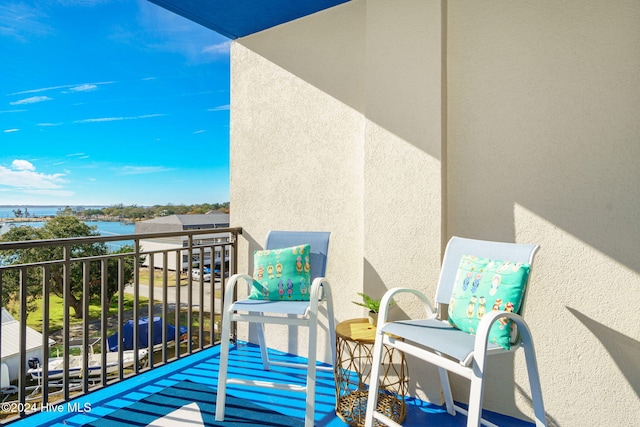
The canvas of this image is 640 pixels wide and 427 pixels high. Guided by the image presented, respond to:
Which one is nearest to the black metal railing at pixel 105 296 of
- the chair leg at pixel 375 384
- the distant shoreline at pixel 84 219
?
the chair leg at pixel 375 384

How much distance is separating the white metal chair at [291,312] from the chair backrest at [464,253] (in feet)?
2.32

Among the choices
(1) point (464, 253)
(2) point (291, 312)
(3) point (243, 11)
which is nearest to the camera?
Result: (1) point (464, 253)

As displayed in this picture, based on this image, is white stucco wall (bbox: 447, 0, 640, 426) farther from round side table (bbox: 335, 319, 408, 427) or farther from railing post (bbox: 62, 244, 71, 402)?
railing post (bbox: 62, 244, 71, 402)

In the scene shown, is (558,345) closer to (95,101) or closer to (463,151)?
(463,151)

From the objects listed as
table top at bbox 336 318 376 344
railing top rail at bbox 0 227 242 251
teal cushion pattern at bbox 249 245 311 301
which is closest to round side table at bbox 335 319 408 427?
table top at bbox 336 318 376 344

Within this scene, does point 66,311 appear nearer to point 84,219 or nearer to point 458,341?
point 458,341

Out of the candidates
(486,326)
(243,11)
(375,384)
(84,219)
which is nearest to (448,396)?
(375,384)

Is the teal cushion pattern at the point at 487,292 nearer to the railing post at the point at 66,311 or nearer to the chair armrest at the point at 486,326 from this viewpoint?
the chair armrest at the point at 486,326

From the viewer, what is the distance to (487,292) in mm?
1762

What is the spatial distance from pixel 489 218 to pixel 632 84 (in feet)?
3.17

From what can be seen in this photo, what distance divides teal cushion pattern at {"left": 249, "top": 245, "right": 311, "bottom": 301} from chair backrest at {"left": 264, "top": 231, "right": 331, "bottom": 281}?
0.23 feet

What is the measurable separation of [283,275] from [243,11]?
6.88ft

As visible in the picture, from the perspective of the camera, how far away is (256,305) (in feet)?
7.75

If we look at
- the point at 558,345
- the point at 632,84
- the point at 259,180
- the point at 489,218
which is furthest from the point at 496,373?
the point at 259,180
